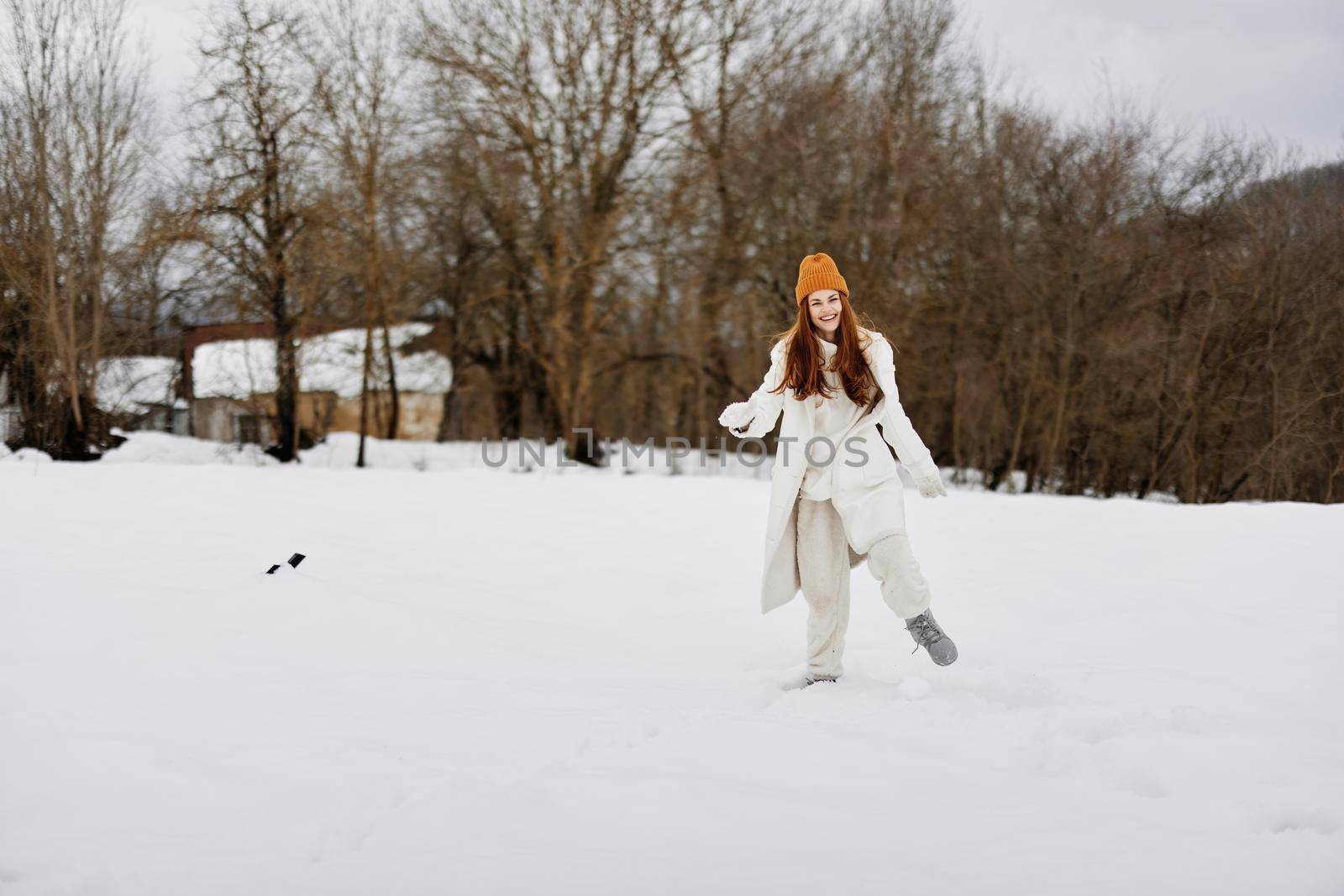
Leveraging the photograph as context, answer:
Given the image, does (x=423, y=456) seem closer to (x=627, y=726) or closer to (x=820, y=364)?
(x=820, y=364)

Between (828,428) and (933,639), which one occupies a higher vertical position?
(828,428)

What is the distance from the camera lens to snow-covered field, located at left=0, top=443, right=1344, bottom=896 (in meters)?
2.73

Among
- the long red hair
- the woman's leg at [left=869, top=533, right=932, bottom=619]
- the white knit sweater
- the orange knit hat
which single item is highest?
the orange knit hat

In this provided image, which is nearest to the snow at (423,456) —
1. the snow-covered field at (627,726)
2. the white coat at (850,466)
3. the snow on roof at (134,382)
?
the snow on roof at (134,382)

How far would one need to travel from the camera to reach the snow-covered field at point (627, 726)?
108 inches

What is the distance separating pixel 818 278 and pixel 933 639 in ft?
5.60

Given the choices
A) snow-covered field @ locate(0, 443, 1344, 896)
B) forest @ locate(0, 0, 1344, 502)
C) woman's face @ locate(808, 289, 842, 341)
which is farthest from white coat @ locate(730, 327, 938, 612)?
forest @ locate(0, 0, 1344, 502)

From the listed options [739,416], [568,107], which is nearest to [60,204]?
[568,107]

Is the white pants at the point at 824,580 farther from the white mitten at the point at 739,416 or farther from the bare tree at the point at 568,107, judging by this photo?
the bare tree at the point at 568,107

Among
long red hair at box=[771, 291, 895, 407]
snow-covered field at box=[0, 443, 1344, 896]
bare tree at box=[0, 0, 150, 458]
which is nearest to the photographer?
snow-covered field at box=[0, 443, 1344, 896]

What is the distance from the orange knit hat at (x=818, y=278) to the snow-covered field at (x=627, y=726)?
1803 mm

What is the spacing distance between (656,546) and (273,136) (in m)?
10.7

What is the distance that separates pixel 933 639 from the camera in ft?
14.6

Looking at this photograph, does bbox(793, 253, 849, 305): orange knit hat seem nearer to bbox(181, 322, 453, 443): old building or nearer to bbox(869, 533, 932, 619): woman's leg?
bbox(869, 533, 932, 619): woman's leg
